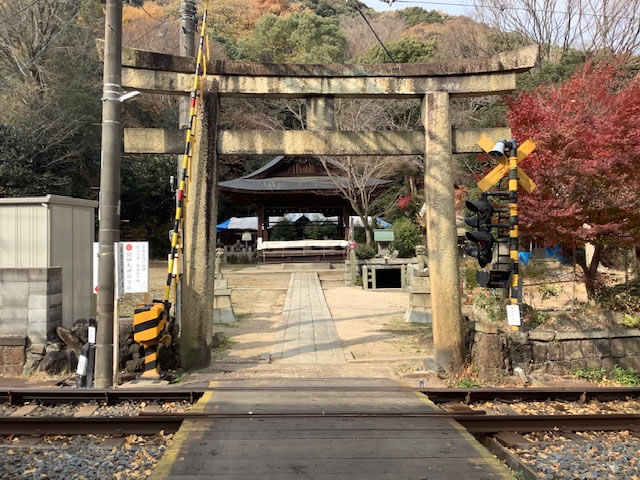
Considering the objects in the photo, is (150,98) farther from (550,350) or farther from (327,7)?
(327,7)

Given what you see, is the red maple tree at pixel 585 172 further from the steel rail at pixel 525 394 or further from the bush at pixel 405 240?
the bush at pixel 405 240

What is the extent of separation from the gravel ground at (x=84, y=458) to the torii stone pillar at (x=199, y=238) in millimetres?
2897

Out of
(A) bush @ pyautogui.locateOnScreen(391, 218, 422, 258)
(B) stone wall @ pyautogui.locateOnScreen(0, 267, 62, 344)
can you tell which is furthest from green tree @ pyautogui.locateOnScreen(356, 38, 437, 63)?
(B) stone wall @ pyautogui.locateOnScreen(0, 267, 62, 344)

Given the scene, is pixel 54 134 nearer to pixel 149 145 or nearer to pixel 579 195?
pixel 149 145

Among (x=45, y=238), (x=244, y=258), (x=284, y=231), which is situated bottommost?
(x=244, y=258)

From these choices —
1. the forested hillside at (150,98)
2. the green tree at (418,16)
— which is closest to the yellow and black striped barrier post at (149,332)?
the forested hillside at (150,98)

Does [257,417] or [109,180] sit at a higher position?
[109,180]

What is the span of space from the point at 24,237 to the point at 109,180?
6.50 feet

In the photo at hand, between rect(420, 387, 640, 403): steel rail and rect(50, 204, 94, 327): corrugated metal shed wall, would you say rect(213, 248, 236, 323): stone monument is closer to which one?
rect(50, 204, 94, 327): corrugated metal shed wall

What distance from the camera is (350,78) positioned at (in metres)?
7.88

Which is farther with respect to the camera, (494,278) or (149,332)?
(494,278)

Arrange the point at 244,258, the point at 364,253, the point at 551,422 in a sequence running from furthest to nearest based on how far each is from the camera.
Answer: the point at 244,258 → the point at 364,253 → the point at 551,422

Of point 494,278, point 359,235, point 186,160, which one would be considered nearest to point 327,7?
point 359,235

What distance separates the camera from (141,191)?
1210 inches
